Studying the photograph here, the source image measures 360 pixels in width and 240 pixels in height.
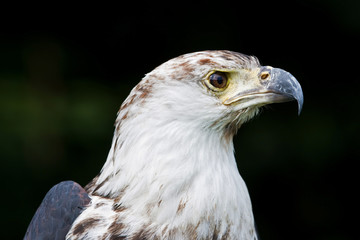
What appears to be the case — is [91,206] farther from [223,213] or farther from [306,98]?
[306,98]

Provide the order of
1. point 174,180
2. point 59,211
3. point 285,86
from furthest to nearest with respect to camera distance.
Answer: point 59,211 → point 285,86 → point 174,180

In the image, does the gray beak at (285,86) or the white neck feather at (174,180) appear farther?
the gray beak at (285,86)

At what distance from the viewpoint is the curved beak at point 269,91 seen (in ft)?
10.2

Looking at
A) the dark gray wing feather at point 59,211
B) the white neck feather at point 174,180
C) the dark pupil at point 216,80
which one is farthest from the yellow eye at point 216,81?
the dark gray wing feather at point 59,211

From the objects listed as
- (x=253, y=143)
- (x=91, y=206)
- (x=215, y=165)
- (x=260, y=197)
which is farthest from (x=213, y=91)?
(x=260, y=197)

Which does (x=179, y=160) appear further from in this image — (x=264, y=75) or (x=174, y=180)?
(x=264, y=75)

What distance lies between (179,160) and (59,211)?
0.77 metres

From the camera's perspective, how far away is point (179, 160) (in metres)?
2.96

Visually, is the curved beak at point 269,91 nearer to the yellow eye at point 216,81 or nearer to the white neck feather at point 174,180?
the yellow eye at point 216,81

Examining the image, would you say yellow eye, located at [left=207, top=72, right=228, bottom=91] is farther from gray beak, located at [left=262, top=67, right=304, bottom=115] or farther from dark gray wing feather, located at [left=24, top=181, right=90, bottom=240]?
dark gray wing feather, located at [left=24, top=181, right=90, bottom=240]

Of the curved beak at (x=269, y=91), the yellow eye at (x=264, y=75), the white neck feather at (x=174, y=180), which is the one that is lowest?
the white neck feather at (x=174, y=180)

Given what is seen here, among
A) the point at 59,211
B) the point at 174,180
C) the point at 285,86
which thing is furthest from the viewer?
the point at 59,211

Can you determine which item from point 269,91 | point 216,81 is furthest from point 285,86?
point 216,81

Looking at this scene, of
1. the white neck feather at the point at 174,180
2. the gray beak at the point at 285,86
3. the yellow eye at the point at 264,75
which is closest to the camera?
the white neck feather at the point at 174,180
